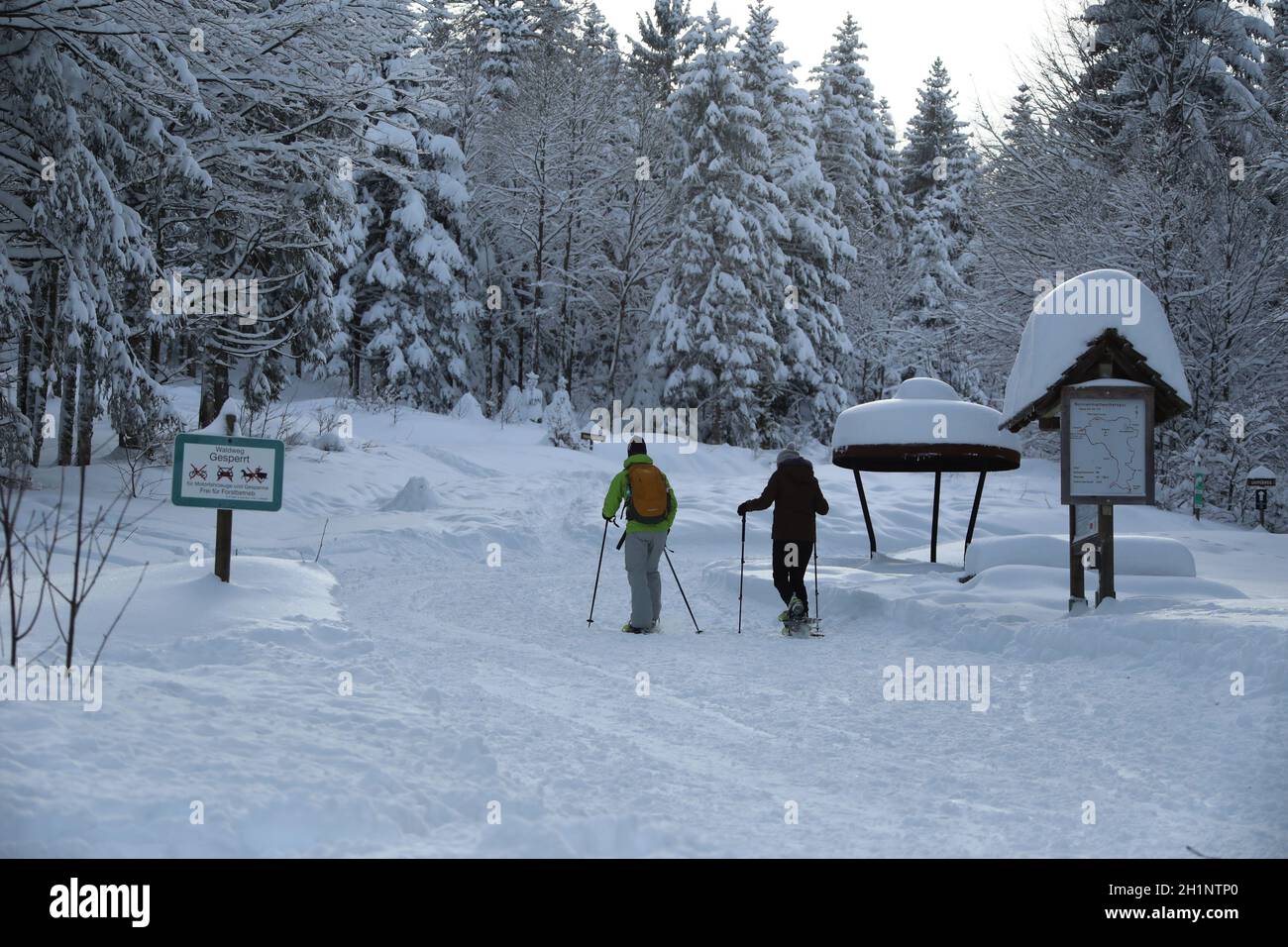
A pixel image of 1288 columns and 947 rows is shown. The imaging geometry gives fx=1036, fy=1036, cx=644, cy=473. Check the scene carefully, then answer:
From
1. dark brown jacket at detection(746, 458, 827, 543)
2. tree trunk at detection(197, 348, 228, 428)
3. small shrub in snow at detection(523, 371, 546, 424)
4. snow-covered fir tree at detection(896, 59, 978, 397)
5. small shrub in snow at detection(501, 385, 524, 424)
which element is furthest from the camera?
snow-covered fir tree at detection(896, 59, 978, 397)

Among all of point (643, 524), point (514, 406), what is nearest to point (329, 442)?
point (643, 524)

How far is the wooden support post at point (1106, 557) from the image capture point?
31.1ft

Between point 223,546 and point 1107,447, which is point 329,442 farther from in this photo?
point 1107,447

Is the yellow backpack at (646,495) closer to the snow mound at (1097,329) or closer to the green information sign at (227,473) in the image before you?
the green information sign at (227,473)

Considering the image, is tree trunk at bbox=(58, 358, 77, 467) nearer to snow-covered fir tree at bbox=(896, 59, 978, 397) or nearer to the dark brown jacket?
the dark brown jacket

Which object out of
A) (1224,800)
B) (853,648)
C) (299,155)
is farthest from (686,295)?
(1224,800)

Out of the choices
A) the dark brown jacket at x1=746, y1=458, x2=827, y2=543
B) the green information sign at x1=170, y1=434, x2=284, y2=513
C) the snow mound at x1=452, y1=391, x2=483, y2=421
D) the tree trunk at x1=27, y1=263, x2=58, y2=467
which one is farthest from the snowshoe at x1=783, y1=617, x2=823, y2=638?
the snow mound at x1=452, y1=391, x2=483, y2=421

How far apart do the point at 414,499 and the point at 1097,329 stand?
36.5 feet

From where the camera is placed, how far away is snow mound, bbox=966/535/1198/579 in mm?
11398

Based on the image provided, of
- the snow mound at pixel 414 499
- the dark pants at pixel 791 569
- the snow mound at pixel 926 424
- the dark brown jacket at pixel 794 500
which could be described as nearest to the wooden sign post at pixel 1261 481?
the snow mound at pixel 926 424

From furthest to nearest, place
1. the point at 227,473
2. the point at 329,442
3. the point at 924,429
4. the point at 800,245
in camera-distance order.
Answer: the point at 800,245 < the point at 329,442 < the point at 924,429 < the point at 227,473

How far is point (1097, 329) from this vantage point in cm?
1006

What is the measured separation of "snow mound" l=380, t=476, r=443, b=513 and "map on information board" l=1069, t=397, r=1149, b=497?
1063 cm

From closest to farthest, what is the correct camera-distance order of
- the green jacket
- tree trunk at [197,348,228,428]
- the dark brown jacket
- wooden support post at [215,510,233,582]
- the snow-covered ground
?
the snow-covered ground, wooden support post at [215,510,233,582], the green jacket, the dark brown jacket, tree trunk at [197,348,228,428]
